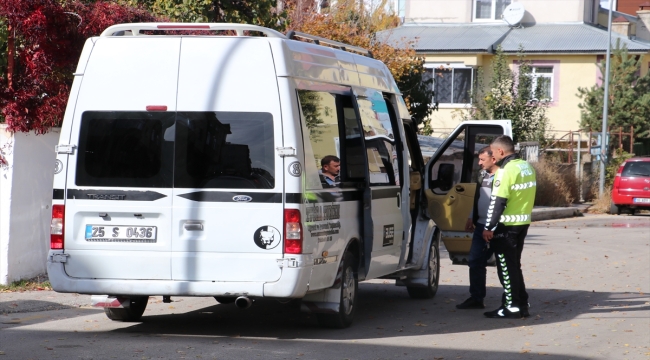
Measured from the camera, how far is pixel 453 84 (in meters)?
40.2

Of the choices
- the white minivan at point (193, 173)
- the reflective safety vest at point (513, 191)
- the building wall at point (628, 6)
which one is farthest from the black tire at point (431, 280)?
the building wall at point (628, 6)

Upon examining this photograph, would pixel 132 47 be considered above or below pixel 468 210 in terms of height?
above

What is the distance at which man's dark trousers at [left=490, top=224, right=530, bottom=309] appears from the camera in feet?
34.3

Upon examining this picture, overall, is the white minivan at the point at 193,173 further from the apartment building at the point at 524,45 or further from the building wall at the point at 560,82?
the building wall at the point at 560,82

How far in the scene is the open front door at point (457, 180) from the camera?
11695mm

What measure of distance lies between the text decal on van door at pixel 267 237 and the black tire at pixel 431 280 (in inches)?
152

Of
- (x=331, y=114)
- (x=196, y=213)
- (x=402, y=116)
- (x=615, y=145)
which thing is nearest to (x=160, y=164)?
(x=196, y=213)

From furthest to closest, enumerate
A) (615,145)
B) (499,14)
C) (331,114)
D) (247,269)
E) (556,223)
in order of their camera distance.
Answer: (499,14) < (615,145) < (556,223) < (331,114) < (247,269)

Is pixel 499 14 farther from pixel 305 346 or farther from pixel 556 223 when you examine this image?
pixel 305 346

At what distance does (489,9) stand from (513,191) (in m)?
32.9

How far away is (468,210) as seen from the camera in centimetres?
1171

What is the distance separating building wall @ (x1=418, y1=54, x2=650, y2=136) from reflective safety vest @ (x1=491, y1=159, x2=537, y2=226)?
2813cm

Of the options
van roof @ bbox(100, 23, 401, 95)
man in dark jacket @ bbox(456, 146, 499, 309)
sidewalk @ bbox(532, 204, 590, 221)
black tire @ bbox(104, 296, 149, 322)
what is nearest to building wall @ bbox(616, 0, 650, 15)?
sidewalk @ bbox(532, 204, 590, 221)

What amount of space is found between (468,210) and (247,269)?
416cm
